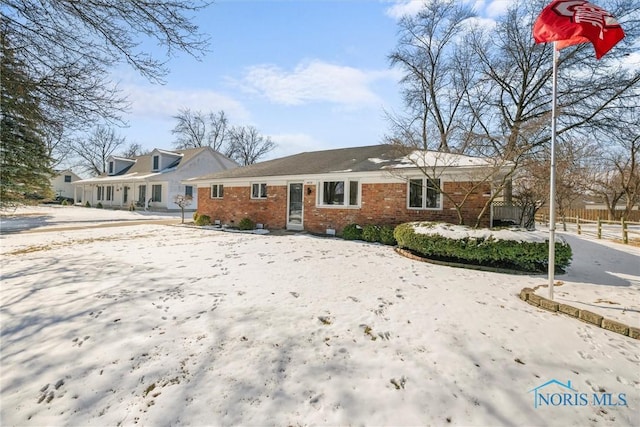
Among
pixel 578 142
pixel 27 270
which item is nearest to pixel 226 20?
pixel 27 270

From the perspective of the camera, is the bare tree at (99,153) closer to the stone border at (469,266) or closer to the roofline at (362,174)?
the roofline at (362,174)

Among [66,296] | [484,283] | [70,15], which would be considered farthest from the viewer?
[484,283]

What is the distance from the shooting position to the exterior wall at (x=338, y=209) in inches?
396

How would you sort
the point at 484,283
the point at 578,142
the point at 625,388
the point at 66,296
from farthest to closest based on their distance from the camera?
the point at 578,142 → the point at 484,283 → the point at 66,296 → the point at 625,388

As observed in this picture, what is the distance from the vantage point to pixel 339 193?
41.2ft

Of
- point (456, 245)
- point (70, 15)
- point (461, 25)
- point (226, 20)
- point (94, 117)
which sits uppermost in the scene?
point (461, 25)

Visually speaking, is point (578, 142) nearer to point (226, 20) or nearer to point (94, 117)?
point (226, 20)

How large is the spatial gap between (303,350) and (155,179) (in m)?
27.6

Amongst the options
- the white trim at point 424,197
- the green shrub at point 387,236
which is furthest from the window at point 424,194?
the green shrub at point 387,236

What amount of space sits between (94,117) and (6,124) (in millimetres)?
4438

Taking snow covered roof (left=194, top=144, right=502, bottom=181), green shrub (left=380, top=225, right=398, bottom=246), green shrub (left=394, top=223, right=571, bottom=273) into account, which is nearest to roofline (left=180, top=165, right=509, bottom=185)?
snow covered roof (left=194, top=144, right=502, bottom=181)

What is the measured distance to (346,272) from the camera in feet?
21.2

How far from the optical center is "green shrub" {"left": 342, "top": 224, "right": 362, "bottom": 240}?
11.3m

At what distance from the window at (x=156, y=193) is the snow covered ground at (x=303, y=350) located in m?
23.0
